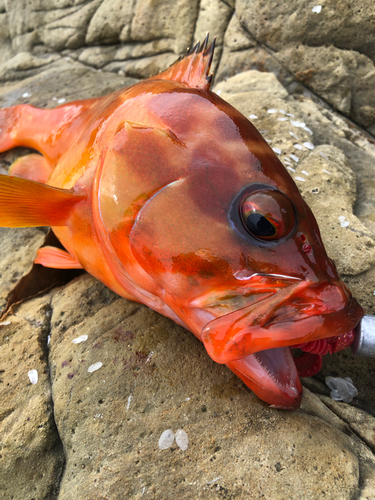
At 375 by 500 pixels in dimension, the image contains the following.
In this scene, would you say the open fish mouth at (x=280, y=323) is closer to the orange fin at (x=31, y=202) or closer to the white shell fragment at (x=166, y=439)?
the white shell fragment at (x=166, y=439)

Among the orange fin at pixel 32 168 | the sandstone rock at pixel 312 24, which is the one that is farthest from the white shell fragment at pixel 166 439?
the sandstone rock at pixel 312 24

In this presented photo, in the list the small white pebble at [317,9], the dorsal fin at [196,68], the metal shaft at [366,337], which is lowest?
the metal shaft at [366,337]

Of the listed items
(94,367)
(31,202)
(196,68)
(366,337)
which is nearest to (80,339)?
(94,367)

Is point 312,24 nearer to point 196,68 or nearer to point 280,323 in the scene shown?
point 196,68

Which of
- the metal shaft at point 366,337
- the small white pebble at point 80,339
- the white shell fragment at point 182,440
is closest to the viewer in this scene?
the white shell fragment at point 182,440

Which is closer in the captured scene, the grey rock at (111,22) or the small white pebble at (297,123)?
the small white pebble at (297,123)

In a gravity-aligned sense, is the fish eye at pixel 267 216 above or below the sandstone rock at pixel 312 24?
below

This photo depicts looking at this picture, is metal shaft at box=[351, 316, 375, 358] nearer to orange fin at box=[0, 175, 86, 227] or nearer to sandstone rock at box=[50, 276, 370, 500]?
sandstone rock at box=[50, 276, 370, 500]
